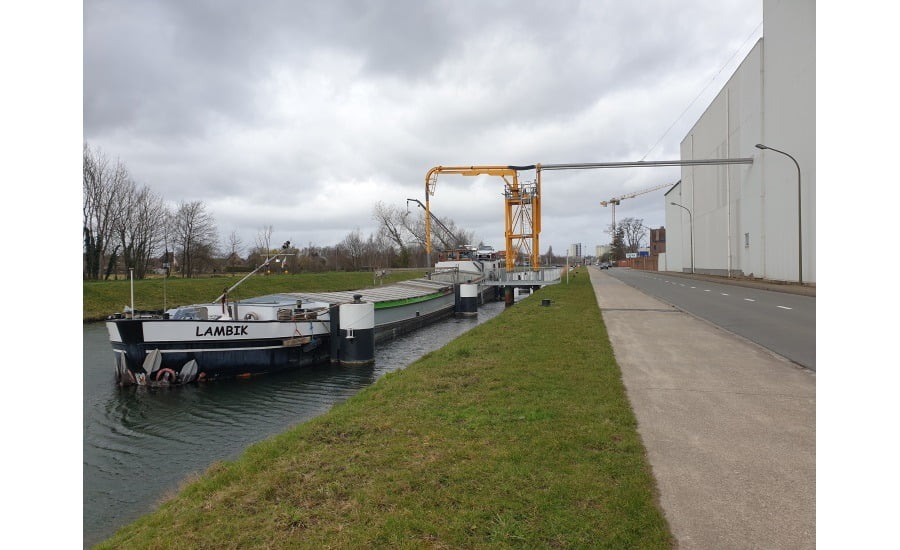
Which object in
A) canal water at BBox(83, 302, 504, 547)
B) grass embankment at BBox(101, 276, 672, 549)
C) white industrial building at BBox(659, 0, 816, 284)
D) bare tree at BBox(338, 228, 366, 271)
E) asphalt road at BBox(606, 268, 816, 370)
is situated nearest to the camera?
grass embankment at BBox(101, 276, 672, 549)

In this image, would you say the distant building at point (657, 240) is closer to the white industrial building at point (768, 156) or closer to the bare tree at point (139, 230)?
the white industrial building at point (768, 156)

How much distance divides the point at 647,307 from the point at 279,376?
14024 millimetres

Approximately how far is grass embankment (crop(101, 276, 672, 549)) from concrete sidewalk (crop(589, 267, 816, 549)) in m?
0.26

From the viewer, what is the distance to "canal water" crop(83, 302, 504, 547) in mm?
7223

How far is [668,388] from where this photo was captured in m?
7.16

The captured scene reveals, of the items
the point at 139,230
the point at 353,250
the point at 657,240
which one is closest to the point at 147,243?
the point at 139,230

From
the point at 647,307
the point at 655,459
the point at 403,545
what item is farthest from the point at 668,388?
the point at 647,307

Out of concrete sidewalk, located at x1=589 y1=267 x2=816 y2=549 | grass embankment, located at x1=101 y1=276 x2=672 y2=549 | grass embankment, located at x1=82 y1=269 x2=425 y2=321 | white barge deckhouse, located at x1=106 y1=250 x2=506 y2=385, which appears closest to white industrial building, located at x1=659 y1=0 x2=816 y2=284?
concrete sidewalk, located at x1=589 y1=267 x2=816 y2=549

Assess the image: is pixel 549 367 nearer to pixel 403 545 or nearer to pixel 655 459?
pixel 655 459

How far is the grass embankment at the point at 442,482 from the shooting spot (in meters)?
3.42

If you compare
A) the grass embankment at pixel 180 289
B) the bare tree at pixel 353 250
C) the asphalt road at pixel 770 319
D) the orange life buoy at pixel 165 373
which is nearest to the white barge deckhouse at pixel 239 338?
the orange life buoy at pixel 165 373

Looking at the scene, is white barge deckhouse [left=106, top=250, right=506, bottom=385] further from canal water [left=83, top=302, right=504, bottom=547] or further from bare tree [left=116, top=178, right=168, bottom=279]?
bare tree [left=116, top=178, right=168, bottom=279]

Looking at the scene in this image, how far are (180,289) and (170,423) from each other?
3006 cm

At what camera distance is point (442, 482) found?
4.19m
